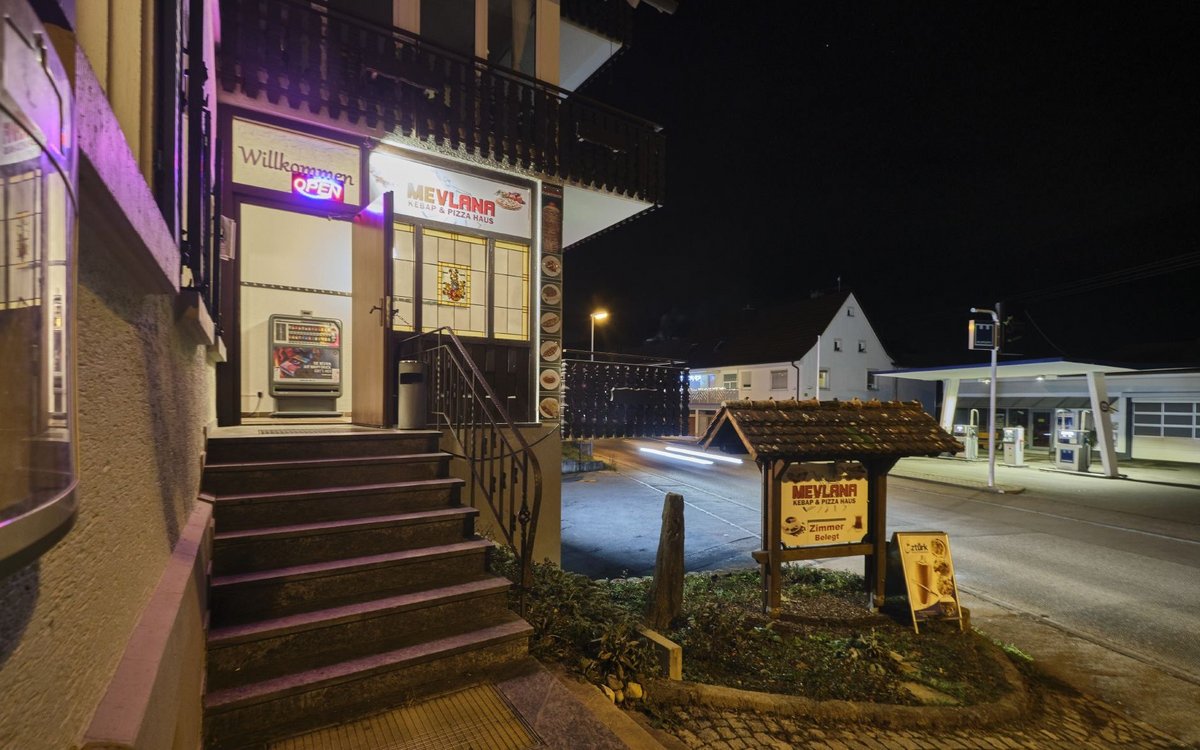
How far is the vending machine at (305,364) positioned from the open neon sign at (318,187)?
1.56 m

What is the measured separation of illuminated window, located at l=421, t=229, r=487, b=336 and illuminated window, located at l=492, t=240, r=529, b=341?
0.18 m

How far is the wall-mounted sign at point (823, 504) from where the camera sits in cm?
589

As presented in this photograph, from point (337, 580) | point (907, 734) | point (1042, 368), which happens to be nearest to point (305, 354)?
point (337, 580)

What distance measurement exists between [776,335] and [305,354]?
3105cm

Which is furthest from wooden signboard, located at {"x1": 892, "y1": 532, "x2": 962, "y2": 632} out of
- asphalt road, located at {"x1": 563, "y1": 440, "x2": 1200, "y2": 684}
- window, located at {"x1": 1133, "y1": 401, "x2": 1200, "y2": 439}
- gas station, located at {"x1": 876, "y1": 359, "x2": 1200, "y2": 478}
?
window, located at {"x1": 1133, "y1": 401, "x2": 1200, "y2": 439}

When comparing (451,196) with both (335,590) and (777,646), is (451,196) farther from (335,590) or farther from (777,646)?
(777,646)

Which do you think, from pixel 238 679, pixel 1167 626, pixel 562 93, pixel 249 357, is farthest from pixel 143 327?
pixel 1167 626

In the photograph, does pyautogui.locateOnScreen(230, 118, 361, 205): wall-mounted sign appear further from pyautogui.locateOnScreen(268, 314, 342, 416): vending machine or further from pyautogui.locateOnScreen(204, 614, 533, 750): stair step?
pyautogui.locateOnScreen(204, 614, 533, 750): stair step

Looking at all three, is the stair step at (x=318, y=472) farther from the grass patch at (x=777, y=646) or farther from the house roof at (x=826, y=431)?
the house roof at (x=826, y=431)

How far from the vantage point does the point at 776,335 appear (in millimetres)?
34125

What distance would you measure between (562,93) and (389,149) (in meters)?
2.64

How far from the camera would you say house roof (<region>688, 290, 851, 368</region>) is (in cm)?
3136

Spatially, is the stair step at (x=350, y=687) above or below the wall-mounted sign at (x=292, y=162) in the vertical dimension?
below

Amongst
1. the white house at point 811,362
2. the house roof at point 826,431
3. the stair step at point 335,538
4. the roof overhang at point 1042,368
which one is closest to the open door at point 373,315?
the stair step at point 335,538
